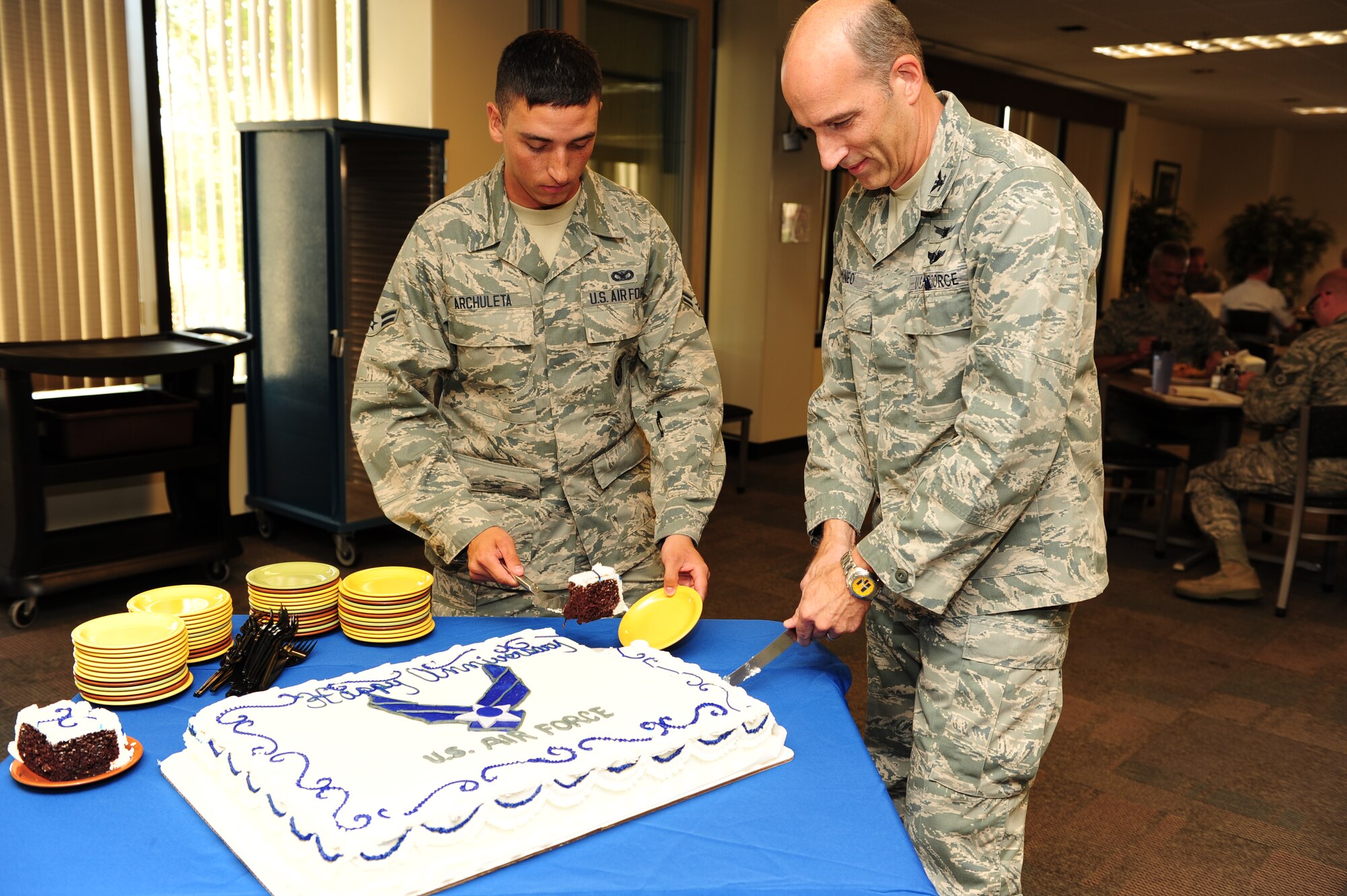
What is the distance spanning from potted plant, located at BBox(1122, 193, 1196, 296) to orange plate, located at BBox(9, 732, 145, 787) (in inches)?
508

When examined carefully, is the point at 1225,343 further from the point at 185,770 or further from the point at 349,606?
the point at 185,770

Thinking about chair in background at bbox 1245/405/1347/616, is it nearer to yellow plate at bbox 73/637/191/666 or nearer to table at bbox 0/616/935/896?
table at bbox 0/616/935/896

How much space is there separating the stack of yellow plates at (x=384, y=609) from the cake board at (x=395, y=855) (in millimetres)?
413

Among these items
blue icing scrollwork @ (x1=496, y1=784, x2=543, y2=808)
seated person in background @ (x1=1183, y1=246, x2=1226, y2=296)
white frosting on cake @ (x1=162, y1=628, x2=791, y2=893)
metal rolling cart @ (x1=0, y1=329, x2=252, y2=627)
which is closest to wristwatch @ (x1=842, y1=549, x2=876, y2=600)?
white frosting on cake @ (x1=162, y1=628, x2=791, y2=893)

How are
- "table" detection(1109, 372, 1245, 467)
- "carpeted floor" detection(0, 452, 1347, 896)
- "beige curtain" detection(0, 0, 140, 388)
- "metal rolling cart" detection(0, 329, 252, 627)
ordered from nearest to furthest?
"carpeted floor" detection(0, 452, 1347, 896) < "metal rolling cart" detection(0, 329, 252, 627) < "beige curtain" detection(0, 0, 140, 388) < "table" detection(1109, 372, 1245, 467)

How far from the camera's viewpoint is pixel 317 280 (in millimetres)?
4535

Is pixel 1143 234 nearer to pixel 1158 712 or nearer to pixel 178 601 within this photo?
pixel 1158 712

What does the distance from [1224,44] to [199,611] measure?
9226 mm

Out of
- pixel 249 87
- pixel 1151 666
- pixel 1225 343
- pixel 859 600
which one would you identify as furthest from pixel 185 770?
pixel 1225 343

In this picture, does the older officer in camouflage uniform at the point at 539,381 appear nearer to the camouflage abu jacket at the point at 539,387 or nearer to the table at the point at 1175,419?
the camouflage abu jacket at the point at 539,387

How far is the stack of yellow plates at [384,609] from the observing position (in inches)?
63.6

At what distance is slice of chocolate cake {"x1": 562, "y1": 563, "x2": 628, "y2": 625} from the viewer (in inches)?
67.4

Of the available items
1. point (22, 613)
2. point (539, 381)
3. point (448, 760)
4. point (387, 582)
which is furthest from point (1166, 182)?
point (448, 760)

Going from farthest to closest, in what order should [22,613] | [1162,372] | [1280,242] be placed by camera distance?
[1280,242]
[1162,372]
[22,613]
